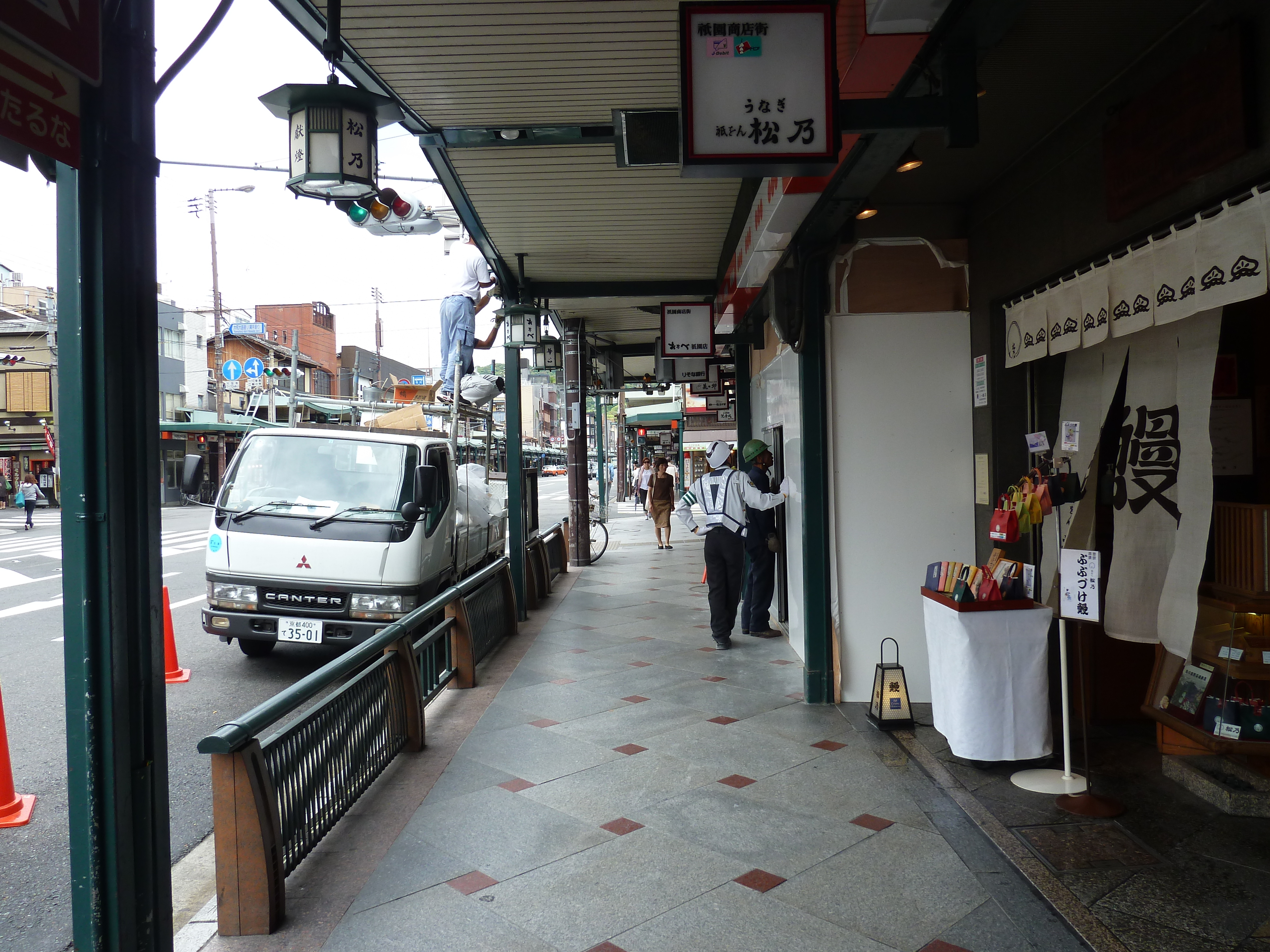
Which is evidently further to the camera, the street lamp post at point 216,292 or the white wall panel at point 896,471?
the street lamp post at point 216,292

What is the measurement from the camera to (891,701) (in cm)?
570

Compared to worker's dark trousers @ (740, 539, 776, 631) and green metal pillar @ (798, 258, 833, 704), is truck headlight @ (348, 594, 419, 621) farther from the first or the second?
worker's dark trousers @ (740, 539, 776, 631)

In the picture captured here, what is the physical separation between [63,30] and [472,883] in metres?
3.23

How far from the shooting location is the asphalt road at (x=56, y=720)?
3.77 m

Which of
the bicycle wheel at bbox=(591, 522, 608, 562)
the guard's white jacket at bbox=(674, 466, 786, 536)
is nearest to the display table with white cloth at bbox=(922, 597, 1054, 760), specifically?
the guard's white jacket at bbox=(674, 466, 786, 536)

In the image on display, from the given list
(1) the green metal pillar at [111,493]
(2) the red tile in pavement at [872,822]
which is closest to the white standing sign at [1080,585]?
(2) the red tile in pavement at [872,822]

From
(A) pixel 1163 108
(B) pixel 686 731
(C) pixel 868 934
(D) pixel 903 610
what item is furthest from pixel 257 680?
(A) pixel 1163 108

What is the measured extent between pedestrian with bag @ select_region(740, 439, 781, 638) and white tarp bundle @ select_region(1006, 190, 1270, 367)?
3.71 metres

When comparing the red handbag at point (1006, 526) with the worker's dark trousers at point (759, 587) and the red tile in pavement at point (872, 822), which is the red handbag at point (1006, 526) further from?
the worker's dark trousers at point (759, 587)

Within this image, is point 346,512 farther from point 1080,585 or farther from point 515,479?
point 1080,585

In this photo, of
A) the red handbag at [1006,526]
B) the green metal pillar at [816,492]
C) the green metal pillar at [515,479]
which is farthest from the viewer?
the green metal pillar at [515,479]

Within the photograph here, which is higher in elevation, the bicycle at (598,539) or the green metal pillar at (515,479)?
the green metal pillar at (515,479)

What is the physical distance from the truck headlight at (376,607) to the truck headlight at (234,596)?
865 mm

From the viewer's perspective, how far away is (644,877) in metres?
3.68
